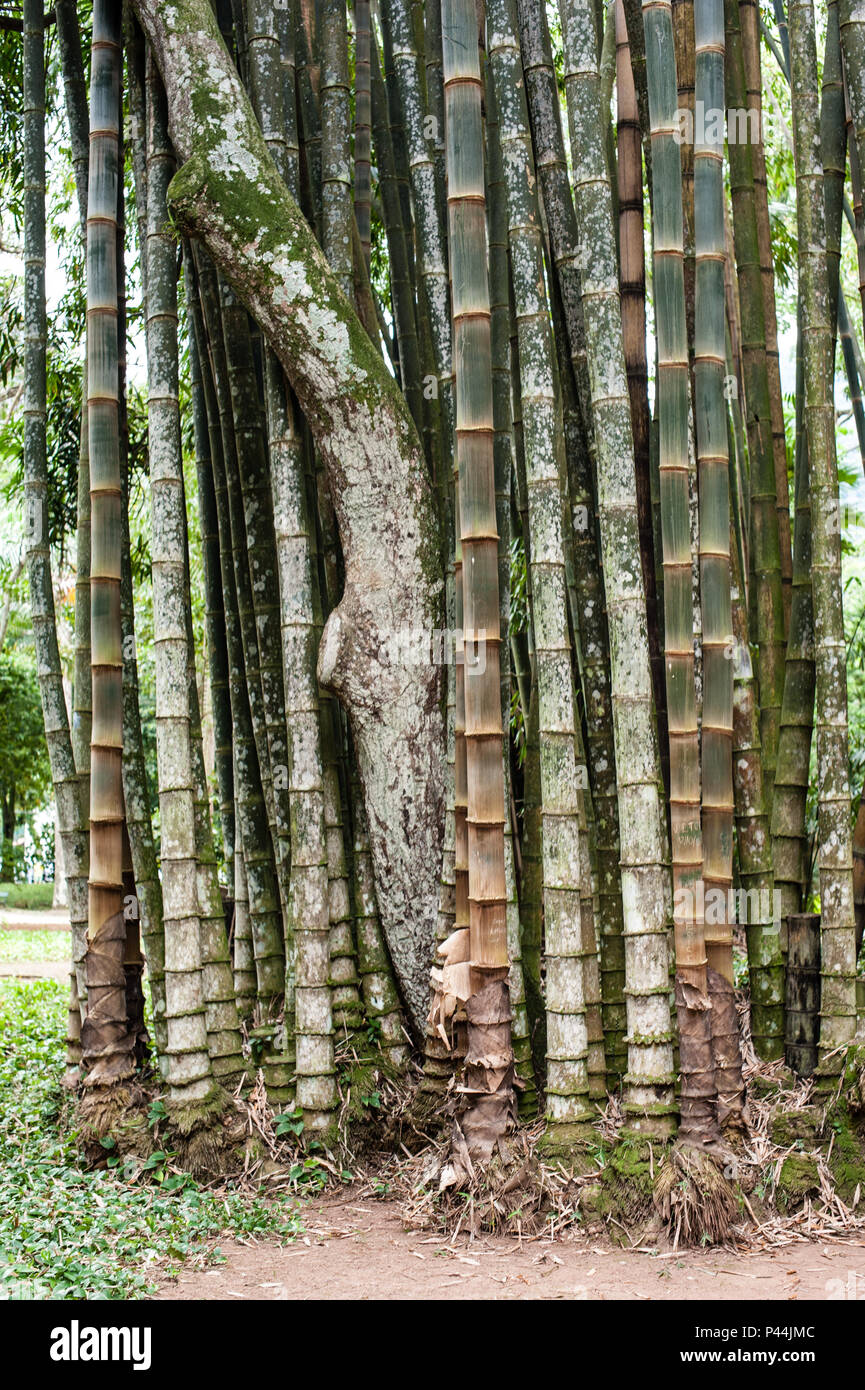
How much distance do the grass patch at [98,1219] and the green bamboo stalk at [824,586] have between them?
1667mm

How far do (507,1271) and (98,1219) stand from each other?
1.11 meters

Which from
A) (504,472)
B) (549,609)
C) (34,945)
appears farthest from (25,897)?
(549,609)

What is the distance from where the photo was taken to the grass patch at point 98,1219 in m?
2.73

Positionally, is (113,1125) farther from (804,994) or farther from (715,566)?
(715,566)

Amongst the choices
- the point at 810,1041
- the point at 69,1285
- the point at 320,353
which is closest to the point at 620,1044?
the point at 810,1041

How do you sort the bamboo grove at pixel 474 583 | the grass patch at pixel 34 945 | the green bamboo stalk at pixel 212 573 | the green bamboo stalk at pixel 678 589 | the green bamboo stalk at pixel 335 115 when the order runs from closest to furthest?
1. the green bamboo stalk at pixel 678 589
2. the bamboo grove at pixel 474 583
3. the green bamboo stalk at pixel 335 115
4. the green bamboo stalk at pixel 212 573
5. the grass patch at pixel 34 945

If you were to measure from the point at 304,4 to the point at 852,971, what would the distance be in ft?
12.2

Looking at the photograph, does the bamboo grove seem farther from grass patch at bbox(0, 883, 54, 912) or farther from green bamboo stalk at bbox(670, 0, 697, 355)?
grass patch at bbox(0, 883, 54, 912)

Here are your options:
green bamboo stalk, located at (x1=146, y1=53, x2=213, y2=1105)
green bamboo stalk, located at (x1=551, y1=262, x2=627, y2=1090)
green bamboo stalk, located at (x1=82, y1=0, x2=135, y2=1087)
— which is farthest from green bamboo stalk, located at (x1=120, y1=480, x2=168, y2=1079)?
green bamboo stalk, located at (x1=551, y1=262, x2=627, y2=1090)

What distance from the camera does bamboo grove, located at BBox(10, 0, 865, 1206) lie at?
3.23 m

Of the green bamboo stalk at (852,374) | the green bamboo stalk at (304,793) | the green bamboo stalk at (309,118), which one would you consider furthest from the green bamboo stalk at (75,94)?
the green bamboo stalk at (852,374)

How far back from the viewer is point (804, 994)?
11.4 ft

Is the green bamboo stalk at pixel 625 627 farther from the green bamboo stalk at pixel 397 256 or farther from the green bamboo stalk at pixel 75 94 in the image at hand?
the green bamboo stalk at pixel 75 94

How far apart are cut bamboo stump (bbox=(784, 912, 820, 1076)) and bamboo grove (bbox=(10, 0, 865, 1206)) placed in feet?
0.18
